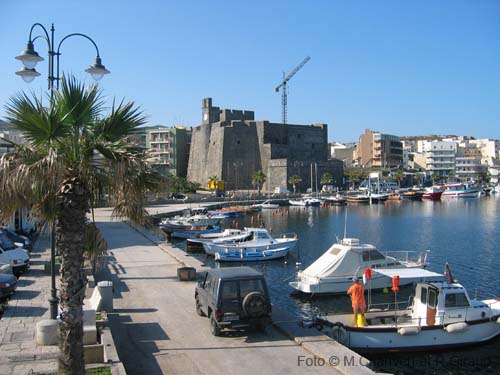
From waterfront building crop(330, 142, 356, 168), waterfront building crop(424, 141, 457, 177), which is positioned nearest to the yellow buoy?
waterfront building crop(424, 141, 457, 177)

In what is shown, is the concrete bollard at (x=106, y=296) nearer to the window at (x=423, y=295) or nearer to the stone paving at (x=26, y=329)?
the stone paving at (x=26, y=329)

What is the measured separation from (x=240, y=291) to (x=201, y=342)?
1.36 m

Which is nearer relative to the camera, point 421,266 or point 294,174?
point 421,266

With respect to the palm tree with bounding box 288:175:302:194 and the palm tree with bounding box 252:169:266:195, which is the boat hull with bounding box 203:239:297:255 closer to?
the palm tree with bounding box 252:169:266:195

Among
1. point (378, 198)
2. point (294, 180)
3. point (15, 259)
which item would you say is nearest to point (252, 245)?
point (15, 259)

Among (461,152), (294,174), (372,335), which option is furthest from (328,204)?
(461,152)

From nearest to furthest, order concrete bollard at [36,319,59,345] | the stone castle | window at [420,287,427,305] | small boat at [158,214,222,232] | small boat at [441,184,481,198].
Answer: concrete bollard at [36,319,59,345] < window at [420,287,427,305] < small boat at [158,214,222,232] < the stone castle < small boat at [441,184,481,198]

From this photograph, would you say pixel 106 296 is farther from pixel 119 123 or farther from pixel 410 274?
pixel 410 274

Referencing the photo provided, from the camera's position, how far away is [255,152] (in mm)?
102250

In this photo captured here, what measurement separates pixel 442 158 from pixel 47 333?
151m

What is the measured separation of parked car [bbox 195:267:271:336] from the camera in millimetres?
11109

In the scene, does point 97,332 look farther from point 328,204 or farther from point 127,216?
point 328,204

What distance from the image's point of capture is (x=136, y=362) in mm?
9906

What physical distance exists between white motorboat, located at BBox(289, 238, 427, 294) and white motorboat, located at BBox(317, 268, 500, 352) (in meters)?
5.92
